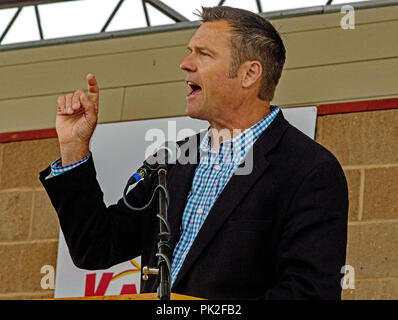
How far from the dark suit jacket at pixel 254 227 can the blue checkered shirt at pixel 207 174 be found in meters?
0.02

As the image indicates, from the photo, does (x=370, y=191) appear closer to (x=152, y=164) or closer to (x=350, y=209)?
(x=350, y=209)

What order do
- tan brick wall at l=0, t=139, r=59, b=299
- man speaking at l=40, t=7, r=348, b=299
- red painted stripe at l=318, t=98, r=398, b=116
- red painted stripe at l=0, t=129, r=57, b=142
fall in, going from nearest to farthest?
man speaking at l=40, t=7, r=348, b=299, red painted stripe at l=318, t=98, r=398, b=116, tan brick wall at l=0, t=139, r=59, b=299, red painted stripe at l=0, t=129, r=57, b=142

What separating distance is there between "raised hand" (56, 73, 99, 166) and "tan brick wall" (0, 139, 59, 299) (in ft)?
6.13

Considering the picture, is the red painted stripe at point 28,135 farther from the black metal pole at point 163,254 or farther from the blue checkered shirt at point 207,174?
the black metal pole at point 163,254

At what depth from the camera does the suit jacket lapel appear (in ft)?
8.86

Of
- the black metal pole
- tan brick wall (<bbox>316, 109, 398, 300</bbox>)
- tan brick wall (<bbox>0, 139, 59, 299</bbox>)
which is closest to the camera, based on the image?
the black metal pole

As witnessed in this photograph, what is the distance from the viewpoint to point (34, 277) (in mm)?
4773

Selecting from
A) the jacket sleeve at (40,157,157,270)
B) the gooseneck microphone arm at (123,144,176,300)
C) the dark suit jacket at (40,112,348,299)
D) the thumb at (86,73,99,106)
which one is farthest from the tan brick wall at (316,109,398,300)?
the gooseneck microphone arm at (123,144,176,300)

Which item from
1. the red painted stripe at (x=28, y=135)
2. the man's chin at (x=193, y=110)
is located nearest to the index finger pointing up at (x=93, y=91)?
the man's chin at (x=193, y=110)

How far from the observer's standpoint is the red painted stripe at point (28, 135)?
16.4ft

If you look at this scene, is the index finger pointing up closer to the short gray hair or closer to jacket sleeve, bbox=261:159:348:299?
the short gray hair

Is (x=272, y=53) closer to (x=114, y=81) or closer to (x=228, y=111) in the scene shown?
(x=228, y=111)

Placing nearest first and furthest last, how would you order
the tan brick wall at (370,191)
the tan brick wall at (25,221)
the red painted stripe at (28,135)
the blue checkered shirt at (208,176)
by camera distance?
1. the blue checkered shirt at (208,176)
2. the tan brick wall at (370,191)
3. the tan brick wall at (25,221)
4. the red painted stripe at (28,135)

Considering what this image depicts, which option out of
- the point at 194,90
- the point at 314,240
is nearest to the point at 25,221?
the point at 194,90
